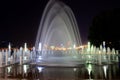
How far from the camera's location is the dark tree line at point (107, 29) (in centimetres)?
5866

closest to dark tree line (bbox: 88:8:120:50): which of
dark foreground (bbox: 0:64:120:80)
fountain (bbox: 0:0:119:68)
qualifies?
fountain (bbox: 0:0:119:68)

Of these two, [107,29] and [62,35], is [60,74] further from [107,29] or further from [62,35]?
[107,29]

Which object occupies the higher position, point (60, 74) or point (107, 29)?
point (107, 29)

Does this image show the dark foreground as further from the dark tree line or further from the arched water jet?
the dark tree line

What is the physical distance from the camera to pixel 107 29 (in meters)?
59.2

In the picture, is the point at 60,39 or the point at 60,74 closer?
the point at 60,74

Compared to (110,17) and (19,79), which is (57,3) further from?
(110,17)

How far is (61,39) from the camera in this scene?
133 ft

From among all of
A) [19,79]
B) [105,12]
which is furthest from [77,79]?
[105,12]

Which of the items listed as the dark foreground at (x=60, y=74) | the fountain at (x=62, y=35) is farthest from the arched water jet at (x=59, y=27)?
the dark foreground at (x=60, y=74)

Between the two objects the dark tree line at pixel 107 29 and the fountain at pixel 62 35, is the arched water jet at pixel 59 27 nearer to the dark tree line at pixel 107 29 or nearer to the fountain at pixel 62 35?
the fountain at pixel 62 35

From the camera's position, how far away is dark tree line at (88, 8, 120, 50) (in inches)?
2309

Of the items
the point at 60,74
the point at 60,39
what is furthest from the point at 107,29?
the point at 60,74

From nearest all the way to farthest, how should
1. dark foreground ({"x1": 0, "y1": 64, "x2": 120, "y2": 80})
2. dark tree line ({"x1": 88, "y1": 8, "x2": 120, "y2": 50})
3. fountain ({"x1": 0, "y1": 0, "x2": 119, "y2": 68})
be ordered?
dark foreground ({"x1": 0, "y1": 64, "x2": 120, "y2": 80}) → fountain ({"x1": 0, "y1": 0, "x2": 119, "y2": 68}) → dark tree line ({"x1": 88, "y1": 8, "x2": 120, "y2": 50})
